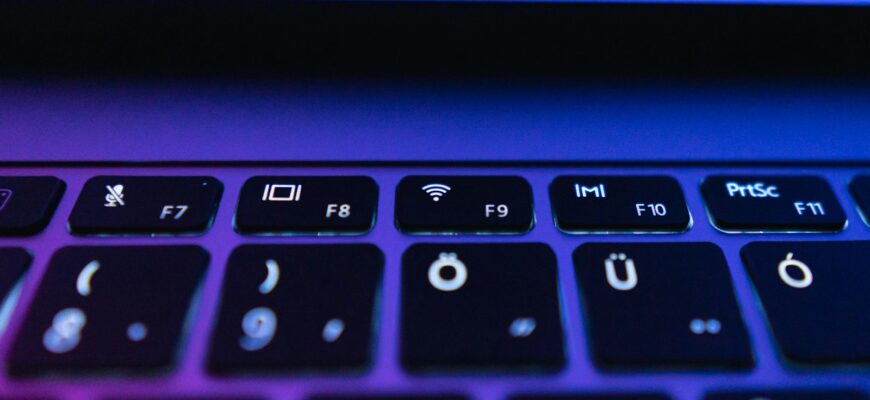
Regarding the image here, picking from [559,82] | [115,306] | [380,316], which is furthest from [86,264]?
[559,82]

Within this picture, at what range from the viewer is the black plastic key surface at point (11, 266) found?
0.25m

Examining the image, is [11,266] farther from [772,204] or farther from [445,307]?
[772,204]

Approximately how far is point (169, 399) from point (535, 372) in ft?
0.48

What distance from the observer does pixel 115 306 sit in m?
0.25

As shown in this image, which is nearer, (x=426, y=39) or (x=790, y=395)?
(x=790, y=395)

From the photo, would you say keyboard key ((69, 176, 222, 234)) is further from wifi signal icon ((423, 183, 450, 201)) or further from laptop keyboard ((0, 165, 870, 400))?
wifi signal icon ((423, 183, 450, 201))

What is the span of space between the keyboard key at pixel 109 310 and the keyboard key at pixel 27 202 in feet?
0.08

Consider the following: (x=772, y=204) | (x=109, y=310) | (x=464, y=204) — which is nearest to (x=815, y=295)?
(x=772, y=204)

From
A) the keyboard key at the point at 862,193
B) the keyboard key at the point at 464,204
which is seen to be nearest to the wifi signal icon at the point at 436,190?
the keyboard key at the point at 464,204

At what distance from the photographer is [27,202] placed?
11.1 inches

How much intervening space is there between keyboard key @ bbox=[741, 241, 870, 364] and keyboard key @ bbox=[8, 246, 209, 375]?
0.84ft

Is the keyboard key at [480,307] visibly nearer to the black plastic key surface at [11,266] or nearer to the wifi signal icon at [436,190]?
the wifi signal icon at [436,190]

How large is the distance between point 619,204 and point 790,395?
4.3 inches

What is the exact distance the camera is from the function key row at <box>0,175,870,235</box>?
0.28 meters
